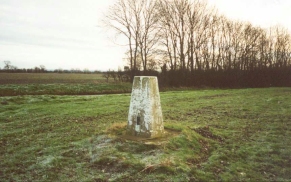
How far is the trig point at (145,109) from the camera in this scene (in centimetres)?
779

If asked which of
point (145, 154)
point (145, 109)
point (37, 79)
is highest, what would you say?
point (37, 79)

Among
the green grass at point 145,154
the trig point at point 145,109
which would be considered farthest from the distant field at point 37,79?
the trig point at point 145,109

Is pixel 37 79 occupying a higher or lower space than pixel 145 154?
higher

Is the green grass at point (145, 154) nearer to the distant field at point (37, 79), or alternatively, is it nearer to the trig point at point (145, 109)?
the trig point at point (145, 109)

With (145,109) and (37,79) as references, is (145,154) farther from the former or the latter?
(37,79)

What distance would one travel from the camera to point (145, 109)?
777 cm

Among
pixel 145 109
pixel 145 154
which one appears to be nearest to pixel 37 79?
pixel 145 109

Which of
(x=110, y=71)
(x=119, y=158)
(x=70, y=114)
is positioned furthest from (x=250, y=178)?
(x=110, y=71)

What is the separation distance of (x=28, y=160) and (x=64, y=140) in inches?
74.8

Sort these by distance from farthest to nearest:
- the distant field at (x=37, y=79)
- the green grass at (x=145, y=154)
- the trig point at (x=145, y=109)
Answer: the distant field at (x=37, y=79) → the trig point at (x=145, y=109) → the green grass at (x=145, y=154)

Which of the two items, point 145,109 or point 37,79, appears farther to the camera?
point 37,79

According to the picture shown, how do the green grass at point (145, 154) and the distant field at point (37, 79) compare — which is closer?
the green grass at point (145, 154)

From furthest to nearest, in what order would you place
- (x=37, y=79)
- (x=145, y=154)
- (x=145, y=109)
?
(x=37, y=79), (x=145, y=109), (x=145, y=154)

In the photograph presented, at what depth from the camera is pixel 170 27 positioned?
42625mm
